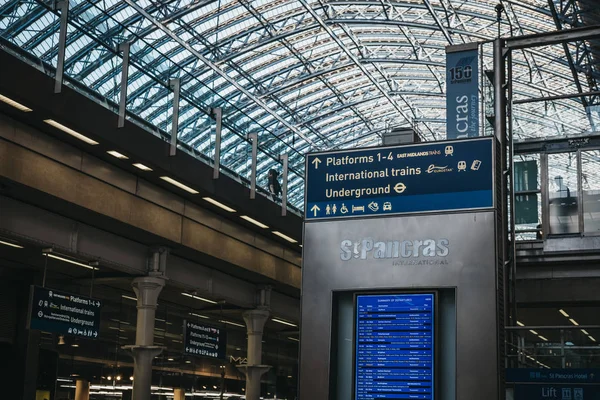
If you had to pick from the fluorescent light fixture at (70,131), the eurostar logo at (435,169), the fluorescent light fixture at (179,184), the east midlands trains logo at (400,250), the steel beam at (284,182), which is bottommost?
the east midlands trains logo at (400,250)

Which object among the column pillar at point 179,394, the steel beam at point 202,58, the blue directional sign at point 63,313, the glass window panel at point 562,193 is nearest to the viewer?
the blue directional sign at point 63,313

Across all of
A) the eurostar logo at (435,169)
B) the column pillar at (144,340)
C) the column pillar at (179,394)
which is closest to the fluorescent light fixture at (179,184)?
the column pillar at (144,340)

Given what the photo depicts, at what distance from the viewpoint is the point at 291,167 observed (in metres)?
20.9

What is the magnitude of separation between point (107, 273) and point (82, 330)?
294 cm

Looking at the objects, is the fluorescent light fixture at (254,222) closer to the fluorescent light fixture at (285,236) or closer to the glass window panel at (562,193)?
the fluorescent light fixture at (285,236)

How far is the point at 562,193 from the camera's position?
1820 centimetres

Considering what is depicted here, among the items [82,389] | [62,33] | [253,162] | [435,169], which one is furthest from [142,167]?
[435,169]

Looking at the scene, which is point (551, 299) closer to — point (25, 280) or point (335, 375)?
point (335, 375)

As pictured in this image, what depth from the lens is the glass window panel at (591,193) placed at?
694 inches

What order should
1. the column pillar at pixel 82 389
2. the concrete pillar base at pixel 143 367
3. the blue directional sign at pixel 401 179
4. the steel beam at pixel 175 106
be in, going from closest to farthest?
the blue directional sign at pixel 401 179 → the steel beam at pixel 175 106 → the concrete pillar base at pixel 143 367 → the column pillar at pixel 82 389

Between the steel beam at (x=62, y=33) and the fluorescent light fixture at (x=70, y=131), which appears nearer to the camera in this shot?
the steel beam at (x=62, y=33)

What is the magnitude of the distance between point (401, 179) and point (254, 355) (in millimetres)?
14723

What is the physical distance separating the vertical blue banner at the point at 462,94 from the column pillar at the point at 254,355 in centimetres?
914

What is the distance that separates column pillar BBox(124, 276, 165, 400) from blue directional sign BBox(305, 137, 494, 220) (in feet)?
29.7
